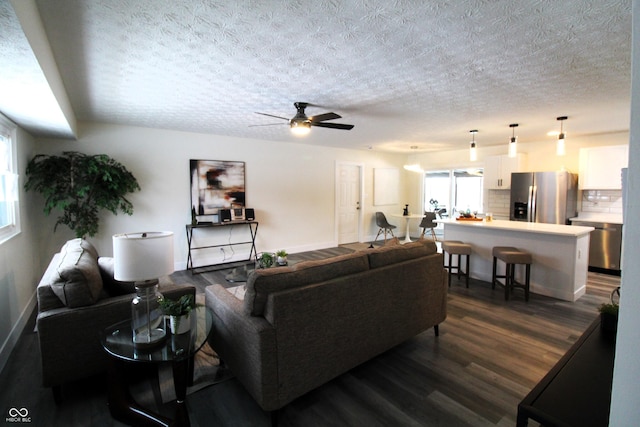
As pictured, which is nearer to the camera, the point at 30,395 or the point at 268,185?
Answer: the point at 30,395

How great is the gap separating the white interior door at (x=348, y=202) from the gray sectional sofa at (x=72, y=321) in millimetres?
5602

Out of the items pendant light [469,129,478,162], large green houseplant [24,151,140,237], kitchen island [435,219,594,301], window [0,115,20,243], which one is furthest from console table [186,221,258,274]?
pendant light [469,129,478,162]

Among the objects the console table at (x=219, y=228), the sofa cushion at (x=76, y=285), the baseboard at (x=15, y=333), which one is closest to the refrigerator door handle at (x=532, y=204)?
the console table at (x=219, y=228)

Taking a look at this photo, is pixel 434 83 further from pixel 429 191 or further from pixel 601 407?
pixel 429 191

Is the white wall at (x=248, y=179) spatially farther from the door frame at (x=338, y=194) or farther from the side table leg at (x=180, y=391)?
the side table leg at (x=180, y=391)

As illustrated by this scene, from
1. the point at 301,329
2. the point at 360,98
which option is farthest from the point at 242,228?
the point at 301,329

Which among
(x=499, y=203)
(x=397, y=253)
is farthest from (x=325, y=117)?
(x=499, y=203)

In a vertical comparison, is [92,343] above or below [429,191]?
below

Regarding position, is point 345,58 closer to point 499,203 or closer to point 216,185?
point 216,185

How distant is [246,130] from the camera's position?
5105mm

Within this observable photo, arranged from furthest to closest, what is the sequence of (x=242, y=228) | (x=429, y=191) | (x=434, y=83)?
(x=429, y=191) < (x=242, y=228) < (x=434, y=83)

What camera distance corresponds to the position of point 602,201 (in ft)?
18.1

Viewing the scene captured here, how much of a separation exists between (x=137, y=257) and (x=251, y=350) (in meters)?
0.85

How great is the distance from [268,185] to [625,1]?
17.5 feet
